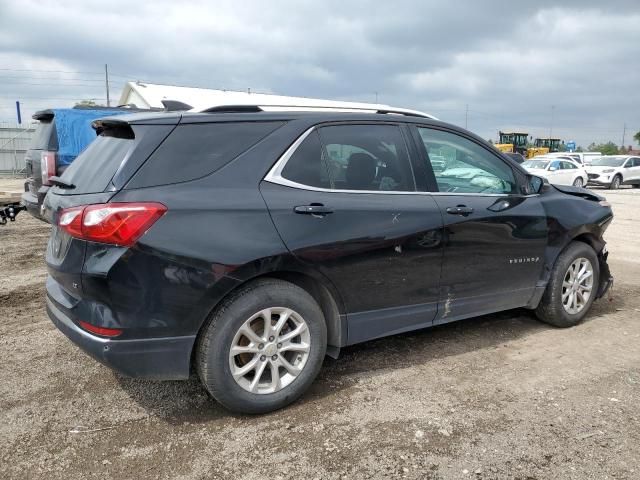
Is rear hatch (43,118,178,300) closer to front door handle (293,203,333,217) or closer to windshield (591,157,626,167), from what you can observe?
front door handle (293,203,333,217)

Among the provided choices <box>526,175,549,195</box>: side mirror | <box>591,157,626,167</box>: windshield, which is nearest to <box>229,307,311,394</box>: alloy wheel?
<box>526,175,549,195</box>: side mirror

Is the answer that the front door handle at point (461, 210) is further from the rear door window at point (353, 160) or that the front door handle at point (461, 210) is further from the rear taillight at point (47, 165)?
the rear taillight at point (47, 165)

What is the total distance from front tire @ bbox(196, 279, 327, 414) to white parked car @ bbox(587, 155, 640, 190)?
26502 mm

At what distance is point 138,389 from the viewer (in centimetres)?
341

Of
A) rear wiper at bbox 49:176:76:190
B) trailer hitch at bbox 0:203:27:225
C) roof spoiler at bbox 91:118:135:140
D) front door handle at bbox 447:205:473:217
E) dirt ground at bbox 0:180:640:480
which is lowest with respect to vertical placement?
dirt ground at bbox 0:180:640:480

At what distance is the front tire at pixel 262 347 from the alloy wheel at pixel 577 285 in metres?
2.51

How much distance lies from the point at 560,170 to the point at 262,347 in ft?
73.8

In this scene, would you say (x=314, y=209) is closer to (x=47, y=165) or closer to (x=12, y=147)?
(x=47, y=165)

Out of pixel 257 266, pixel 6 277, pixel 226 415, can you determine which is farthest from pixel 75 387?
pixel 6 277

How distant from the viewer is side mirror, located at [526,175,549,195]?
4.38 metres

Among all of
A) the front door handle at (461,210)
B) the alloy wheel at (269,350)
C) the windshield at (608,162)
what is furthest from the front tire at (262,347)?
the windshield at (608,162)

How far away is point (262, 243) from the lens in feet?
9.52

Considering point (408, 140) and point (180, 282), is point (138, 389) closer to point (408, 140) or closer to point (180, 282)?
point (180, 282)

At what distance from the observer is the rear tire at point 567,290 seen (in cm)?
446
